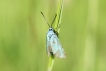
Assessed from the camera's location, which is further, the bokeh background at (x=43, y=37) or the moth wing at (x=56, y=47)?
the bokeh background at (x=43, y=37)

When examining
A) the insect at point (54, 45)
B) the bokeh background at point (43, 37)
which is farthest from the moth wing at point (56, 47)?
the bokeh background at point (43, 37)

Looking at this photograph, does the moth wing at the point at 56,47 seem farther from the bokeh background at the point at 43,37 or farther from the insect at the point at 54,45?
the bokeh background at the point at 43,37

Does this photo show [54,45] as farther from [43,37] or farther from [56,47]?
[43,37]

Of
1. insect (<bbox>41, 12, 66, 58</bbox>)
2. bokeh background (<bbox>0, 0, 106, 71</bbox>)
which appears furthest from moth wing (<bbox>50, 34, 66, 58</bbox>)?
bokeh background (<bbox>0, 0, 106, 71</bbox>)

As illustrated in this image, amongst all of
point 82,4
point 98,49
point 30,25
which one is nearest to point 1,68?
point 30,25

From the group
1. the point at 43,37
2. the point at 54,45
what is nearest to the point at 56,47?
the point at 54,45
